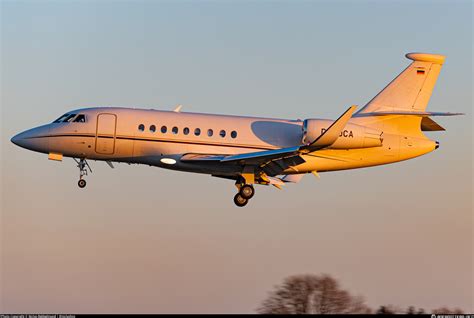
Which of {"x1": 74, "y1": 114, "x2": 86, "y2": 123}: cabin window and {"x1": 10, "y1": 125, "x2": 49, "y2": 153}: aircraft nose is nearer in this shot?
{"x1": 74, "y1": 114, "x2": 86, "y2": 123}: cabin window

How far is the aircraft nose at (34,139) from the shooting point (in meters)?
44.5

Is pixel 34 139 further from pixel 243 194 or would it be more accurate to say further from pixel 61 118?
pixel 243 194

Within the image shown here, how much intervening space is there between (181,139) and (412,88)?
9627 millimetres

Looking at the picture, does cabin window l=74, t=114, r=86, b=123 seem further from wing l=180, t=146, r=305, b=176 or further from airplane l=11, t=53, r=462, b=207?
wing l=180, t=146, r=305, b=176

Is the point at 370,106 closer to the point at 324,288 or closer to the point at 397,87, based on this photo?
the point at 397,87

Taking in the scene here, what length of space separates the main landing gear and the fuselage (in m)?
0.78

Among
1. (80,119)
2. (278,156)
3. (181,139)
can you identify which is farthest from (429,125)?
(80,119)

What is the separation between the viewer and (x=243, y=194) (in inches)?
1732

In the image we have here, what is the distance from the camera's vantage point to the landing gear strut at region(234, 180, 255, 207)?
43.9 meters

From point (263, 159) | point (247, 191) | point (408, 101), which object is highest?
point (408, 101)

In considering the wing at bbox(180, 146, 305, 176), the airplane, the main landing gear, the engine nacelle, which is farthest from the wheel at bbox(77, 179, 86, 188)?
the engine nacelle

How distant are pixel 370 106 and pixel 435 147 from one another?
120 inches

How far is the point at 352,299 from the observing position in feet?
117

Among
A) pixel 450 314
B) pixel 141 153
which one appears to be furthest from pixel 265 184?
pixel 450 314
